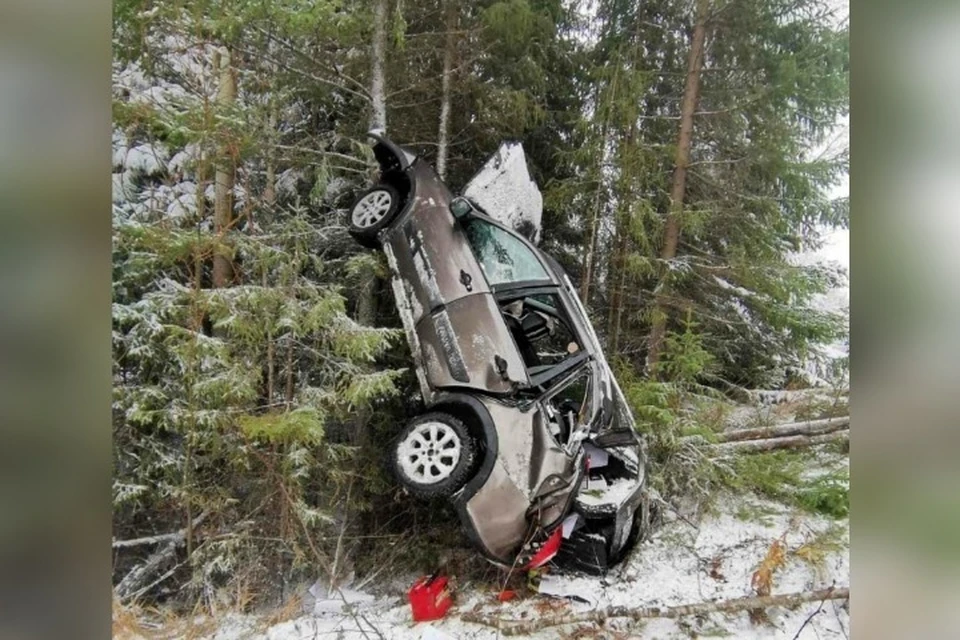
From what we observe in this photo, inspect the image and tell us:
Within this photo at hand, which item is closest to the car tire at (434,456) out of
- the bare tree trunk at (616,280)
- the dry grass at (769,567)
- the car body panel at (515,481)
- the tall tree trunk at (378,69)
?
the car body panel at (515,481)

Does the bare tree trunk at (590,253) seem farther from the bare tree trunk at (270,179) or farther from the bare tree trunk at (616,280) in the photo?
the bare tree trunk at (270,179)

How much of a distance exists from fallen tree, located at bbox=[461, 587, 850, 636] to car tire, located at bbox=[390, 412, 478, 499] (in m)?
0.64

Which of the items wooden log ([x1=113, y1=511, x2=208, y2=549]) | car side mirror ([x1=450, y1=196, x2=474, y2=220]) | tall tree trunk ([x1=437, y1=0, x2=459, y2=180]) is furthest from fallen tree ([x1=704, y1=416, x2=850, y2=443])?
wooden log ([x1=113, y1=511, x2=208, y2=549])

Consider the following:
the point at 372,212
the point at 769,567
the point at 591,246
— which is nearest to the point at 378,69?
the point at 372,212

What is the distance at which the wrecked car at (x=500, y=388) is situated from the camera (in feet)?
7.01

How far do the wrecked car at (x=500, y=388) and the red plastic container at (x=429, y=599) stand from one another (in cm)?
28

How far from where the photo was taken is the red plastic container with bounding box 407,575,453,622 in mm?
2221

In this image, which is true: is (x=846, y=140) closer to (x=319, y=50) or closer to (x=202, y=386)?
(x=319, y=50)

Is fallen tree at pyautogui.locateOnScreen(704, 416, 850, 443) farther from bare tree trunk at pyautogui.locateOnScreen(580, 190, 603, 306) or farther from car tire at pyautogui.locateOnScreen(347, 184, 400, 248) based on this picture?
car tire at pyautogui.locateOnScreen(347, 184, 400, 248)

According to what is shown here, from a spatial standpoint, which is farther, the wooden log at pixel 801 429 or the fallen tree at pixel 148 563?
the wooden log at pixel 801 429

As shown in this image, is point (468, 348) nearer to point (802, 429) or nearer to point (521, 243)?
point (521, 243)

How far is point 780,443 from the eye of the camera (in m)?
2.48
